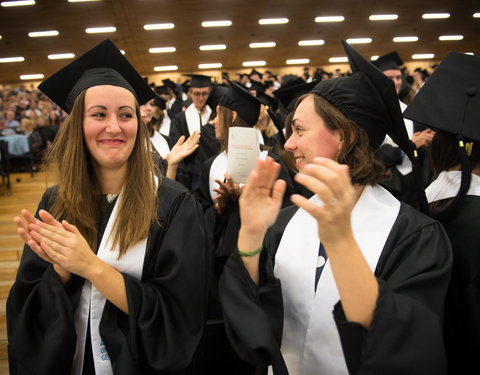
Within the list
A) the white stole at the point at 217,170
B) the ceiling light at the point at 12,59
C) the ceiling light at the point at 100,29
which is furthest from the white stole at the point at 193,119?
the ceiling light at the point at 12,59

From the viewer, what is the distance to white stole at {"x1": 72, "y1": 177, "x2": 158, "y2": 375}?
1634 mm

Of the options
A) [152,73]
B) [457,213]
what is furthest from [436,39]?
[457,213]

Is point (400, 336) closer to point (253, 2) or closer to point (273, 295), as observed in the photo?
point (273, 295)

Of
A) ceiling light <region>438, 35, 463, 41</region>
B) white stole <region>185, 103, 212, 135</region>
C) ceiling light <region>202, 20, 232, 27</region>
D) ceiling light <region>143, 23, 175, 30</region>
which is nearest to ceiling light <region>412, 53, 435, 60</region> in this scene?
ceiling light <region>438, 35, 463, 41</region>

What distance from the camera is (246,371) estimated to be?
2.21 meters

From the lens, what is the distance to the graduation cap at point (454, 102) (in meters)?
1.70

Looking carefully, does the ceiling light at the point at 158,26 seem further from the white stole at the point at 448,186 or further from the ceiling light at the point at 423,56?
the white stole at the point at 448,186

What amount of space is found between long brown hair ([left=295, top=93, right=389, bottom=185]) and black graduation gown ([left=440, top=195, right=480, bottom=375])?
43cm

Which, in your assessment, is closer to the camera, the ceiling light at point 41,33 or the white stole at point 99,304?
the white stole at point 99,304

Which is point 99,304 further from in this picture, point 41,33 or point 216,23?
point 41,33

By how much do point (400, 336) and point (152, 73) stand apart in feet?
73.5

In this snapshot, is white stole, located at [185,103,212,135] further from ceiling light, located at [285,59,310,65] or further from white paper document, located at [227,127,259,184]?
ceiling light, located at [285,59,310,65]

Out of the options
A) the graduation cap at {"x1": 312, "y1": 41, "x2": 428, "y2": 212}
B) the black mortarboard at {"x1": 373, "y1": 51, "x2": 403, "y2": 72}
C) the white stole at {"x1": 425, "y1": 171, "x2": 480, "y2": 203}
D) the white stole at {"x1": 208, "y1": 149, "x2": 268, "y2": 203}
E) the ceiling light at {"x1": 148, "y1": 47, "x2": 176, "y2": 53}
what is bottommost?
the white stole at {"x1": 425, "y1": 171, "x2": 480, "y2": 203}

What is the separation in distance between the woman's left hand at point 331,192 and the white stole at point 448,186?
3.16 ft
